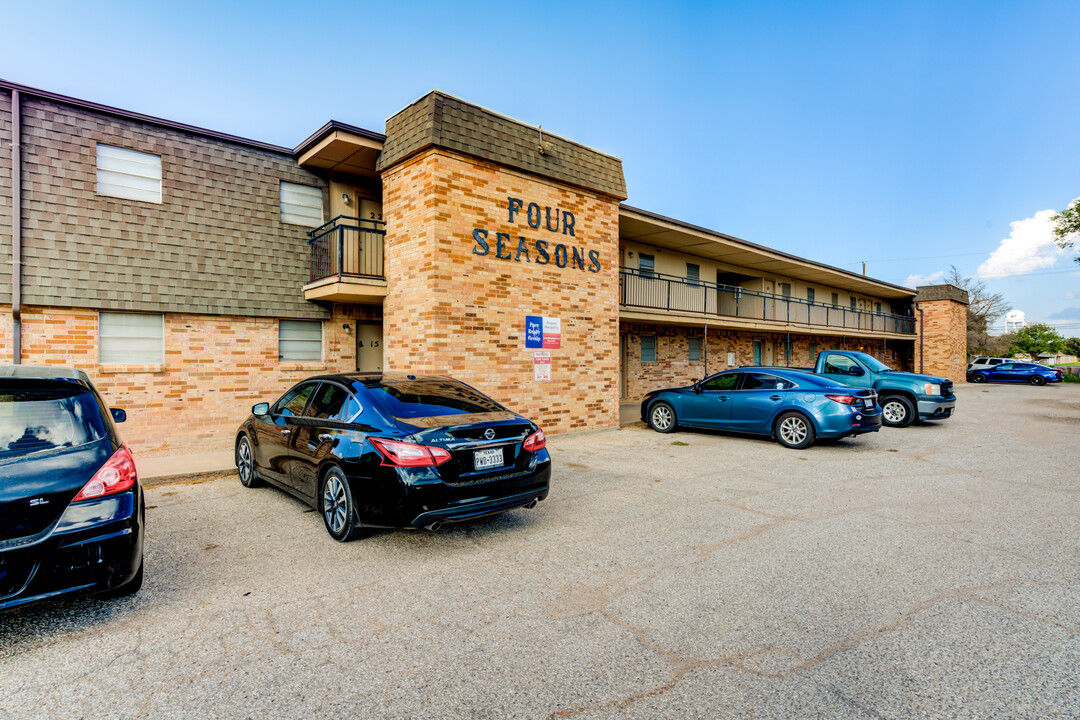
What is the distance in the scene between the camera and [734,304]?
73.3 feet

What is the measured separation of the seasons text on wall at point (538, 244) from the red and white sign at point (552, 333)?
45.2 inches

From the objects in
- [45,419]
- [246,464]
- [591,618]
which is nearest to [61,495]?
[45,419]

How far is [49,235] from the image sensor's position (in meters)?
8.88

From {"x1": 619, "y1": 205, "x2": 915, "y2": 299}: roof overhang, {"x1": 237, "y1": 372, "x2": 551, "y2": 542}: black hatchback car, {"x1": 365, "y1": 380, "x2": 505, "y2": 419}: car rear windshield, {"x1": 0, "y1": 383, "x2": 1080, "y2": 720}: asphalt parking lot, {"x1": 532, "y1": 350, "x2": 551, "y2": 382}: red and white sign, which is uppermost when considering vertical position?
{"x1": 619, "y1": 205, "x2": 915, "y2": 299}: roof overhang

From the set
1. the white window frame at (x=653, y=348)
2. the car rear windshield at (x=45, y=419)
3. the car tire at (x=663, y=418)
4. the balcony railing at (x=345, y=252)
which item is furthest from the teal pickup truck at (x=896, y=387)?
the car rear windshield at (x=45, y=419)

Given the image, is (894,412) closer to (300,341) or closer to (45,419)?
(300,341)

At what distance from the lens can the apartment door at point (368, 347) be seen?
39.4ft

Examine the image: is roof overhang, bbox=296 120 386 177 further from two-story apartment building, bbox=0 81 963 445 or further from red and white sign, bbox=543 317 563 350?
red and white sign, bbox=543 317 563 350

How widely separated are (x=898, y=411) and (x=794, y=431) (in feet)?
17.2

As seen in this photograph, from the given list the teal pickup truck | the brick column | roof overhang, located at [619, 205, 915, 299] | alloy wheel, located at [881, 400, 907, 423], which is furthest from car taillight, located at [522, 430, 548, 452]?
the brick column

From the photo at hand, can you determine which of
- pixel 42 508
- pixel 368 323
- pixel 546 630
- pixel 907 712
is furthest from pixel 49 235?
pixel 907 712

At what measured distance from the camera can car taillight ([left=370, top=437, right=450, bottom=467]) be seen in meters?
4.20

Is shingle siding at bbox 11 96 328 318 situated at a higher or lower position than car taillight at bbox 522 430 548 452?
higher

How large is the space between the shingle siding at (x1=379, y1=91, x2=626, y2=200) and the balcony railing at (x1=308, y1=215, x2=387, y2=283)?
166 cm
